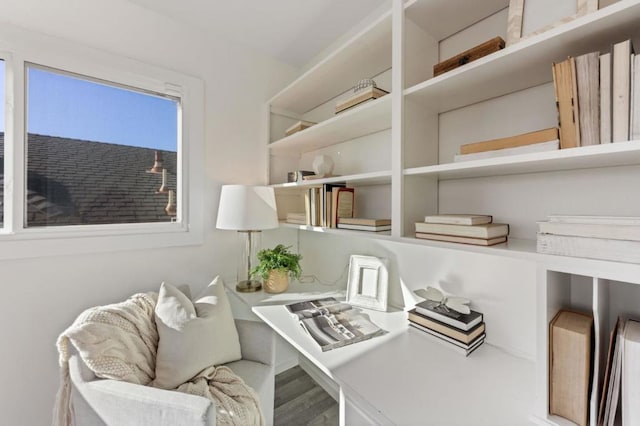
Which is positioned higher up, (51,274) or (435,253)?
(435,253)

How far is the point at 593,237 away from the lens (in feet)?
2.14

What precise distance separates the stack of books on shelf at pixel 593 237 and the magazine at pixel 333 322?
0.74 metres

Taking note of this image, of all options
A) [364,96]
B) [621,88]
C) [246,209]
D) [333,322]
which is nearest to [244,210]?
[246,209]

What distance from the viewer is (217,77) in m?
1.90

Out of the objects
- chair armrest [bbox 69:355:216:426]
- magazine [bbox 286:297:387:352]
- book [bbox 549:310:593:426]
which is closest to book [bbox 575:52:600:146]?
book [bbox 549:310:593:426]

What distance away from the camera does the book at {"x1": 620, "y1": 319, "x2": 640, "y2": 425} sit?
1.98 feet

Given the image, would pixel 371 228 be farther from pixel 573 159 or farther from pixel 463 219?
pixel 573 159

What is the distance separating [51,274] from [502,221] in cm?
217

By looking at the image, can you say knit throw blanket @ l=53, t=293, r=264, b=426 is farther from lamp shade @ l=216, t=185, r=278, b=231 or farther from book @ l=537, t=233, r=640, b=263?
book @ l=537, t=233, r=640, b=263

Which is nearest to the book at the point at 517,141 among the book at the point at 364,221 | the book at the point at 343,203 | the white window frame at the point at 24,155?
the book at the point at 364,221

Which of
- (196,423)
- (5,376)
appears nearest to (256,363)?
(196,423)

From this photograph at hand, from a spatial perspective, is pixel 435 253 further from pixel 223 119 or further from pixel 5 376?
pixel 5 376

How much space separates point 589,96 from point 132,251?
2103mm

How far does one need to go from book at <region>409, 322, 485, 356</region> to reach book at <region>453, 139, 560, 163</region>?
708 millimetres
